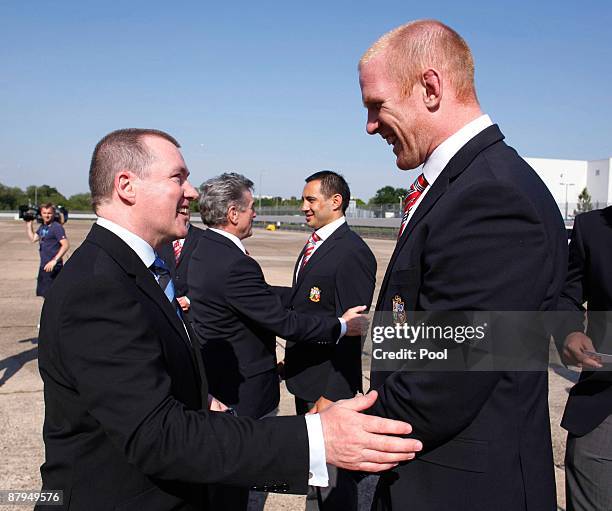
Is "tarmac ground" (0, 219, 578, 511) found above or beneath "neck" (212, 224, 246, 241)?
beneath

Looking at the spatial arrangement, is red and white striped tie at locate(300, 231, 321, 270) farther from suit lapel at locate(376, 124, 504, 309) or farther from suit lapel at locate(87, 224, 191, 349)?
suit lapel at locate(376, 124, 504, 309)

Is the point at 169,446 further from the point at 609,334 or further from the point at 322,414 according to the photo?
the point at 609,334

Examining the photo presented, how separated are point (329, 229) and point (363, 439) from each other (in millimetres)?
2593

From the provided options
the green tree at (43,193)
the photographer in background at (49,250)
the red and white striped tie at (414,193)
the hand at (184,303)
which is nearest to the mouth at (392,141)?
the red and white striped tie at (414,193)

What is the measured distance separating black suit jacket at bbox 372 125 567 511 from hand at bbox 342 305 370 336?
1.74 metres

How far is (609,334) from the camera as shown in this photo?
8.16 ft

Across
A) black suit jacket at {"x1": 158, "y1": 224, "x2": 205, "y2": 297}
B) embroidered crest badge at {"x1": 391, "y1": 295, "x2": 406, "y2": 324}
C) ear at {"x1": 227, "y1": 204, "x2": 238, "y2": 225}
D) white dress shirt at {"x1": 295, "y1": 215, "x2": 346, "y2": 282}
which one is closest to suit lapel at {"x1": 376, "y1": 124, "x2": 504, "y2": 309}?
embroidered crest badge at {"x1": 391, "y1": 295, "x2": 406, "y2": 324}

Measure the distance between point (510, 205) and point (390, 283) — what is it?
18.0 inches

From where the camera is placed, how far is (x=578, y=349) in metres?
2.54

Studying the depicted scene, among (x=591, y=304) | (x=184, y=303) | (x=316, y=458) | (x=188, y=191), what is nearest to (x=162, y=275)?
(x=188, y=191)

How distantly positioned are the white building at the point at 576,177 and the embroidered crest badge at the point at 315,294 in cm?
7739

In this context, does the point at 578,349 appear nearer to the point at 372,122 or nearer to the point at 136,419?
the point at 372,122

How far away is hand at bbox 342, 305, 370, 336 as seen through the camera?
3.48m

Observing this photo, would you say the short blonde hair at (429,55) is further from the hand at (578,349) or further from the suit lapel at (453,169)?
the hand at (578,349)
